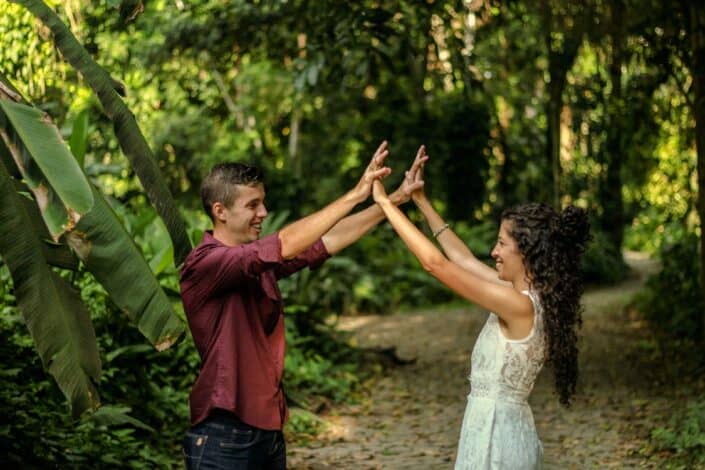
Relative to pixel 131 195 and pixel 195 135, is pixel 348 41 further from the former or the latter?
pixel 195 135

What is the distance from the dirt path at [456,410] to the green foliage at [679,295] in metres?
0.36

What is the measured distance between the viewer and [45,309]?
152 inches

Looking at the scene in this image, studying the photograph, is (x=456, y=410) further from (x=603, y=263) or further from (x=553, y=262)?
(x=603, y=263)

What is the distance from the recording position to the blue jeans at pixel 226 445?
12.3ft


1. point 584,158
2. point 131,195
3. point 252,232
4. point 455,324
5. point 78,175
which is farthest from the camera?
point 584,158

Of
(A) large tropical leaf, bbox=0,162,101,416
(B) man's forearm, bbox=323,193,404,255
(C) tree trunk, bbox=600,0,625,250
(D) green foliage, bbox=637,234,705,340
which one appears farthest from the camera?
(D) green foliage, bbox=637,234,705,340

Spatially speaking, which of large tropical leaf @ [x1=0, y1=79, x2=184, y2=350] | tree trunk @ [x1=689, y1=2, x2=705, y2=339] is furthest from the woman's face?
tree trunk @ [x1=689, y1=2, x2=705, y2=339]

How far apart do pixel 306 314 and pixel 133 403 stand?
3.94m

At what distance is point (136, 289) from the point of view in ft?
12.7

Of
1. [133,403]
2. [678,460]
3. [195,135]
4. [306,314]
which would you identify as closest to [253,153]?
[195,135]

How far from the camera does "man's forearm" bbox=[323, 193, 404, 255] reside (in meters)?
4.29

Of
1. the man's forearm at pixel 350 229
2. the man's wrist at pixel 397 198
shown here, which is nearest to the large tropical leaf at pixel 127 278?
the man's forearm at pixel 350 229

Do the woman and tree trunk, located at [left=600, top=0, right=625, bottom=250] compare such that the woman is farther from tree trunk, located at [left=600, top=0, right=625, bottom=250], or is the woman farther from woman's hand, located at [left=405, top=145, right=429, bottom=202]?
tree trunk, located at [left=600, top=0, right=625, bottom=250]

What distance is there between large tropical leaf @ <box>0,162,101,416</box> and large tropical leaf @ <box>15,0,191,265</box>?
54 cm
